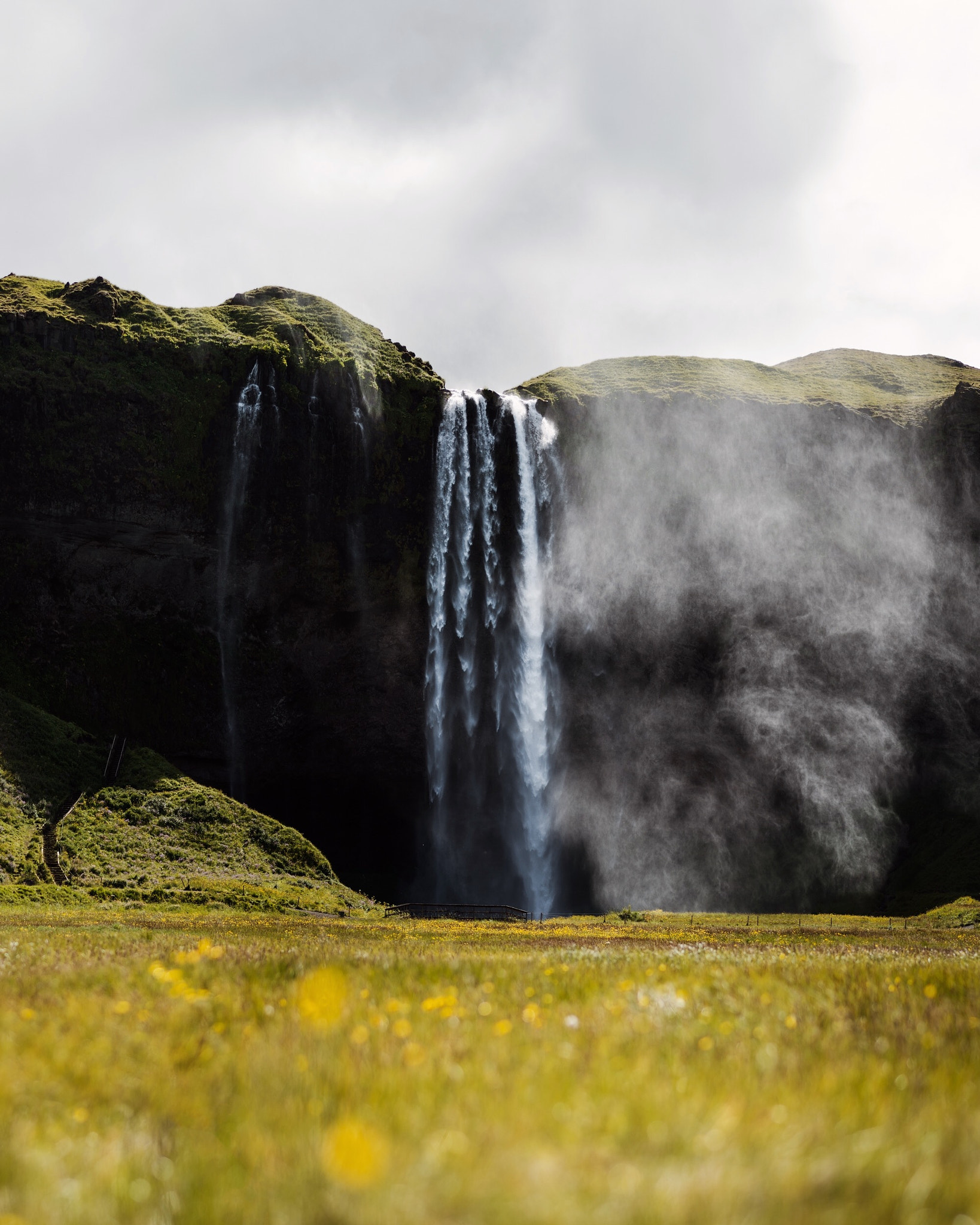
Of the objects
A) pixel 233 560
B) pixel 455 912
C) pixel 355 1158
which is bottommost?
pixel 455 912

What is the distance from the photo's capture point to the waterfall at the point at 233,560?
54.4m

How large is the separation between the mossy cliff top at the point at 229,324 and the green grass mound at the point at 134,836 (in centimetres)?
2479

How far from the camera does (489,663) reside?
56.8m

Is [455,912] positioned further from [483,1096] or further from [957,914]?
[483,1096]

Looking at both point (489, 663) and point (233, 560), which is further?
point (489, 663)

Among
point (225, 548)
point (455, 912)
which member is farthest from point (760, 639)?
point (225, 548)

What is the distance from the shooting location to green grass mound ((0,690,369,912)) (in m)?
34.8

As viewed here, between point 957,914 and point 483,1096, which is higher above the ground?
point 483,1096

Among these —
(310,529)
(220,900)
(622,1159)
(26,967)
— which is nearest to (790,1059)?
(622,1159)

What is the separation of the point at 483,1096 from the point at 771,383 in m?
73.0

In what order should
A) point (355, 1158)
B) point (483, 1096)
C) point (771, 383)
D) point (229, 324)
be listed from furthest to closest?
point (771, 383) → point (229, 324) → point (483, 1096) → point (355, 1158)

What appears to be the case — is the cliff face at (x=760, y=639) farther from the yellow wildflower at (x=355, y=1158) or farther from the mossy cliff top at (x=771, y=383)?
the yellow wildflower at (x=355, y=1158)

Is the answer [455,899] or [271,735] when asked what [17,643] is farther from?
[455,899]

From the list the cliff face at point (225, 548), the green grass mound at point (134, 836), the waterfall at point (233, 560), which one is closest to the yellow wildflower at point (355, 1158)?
the green grass mound at point (134, 836)
